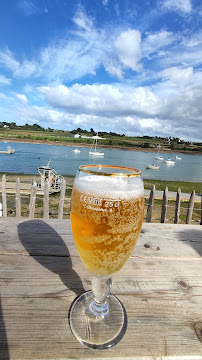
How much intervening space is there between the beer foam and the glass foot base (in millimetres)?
389

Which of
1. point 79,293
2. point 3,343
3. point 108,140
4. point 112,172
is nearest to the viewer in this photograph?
point 3,343

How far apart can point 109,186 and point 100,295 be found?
0.37 metres

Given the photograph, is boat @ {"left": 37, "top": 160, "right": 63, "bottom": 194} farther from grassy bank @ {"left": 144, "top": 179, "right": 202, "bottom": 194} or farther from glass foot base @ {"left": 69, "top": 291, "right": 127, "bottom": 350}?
glass foot base @ {"left": 69, "top": 291, "right": 127, "bottom": 350}

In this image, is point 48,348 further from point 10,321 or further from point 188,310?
point 188,310

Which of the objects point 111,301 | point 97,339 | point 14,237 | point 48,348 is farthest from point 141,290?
point 14,237

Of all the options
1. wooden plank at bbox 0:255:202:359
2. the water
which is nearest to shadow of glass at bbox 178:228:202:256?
wooden plank at bbox 0:255:202:359

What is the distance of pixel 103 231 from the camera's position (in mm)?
578

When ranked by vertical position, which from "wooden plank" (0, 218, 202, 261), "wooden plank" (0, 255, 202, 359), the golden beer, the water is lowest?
the water

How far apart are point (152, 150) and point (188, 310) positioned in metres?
101

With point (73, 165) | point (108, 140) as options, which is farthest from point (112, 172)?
point (108, 140)

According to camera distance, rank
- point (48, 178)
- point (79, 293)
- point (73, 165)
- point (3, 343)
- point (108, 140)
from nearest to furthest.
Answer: point (3, 343)
point (79, 293)
point (48, 178)
point (73, 165)
point (108, 140)

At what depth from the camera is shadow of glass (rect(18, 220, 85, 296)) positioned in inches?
32.8

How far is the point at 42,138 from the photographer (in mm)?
94250

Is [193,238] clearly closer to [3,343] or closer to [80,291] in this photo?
[80,291]
